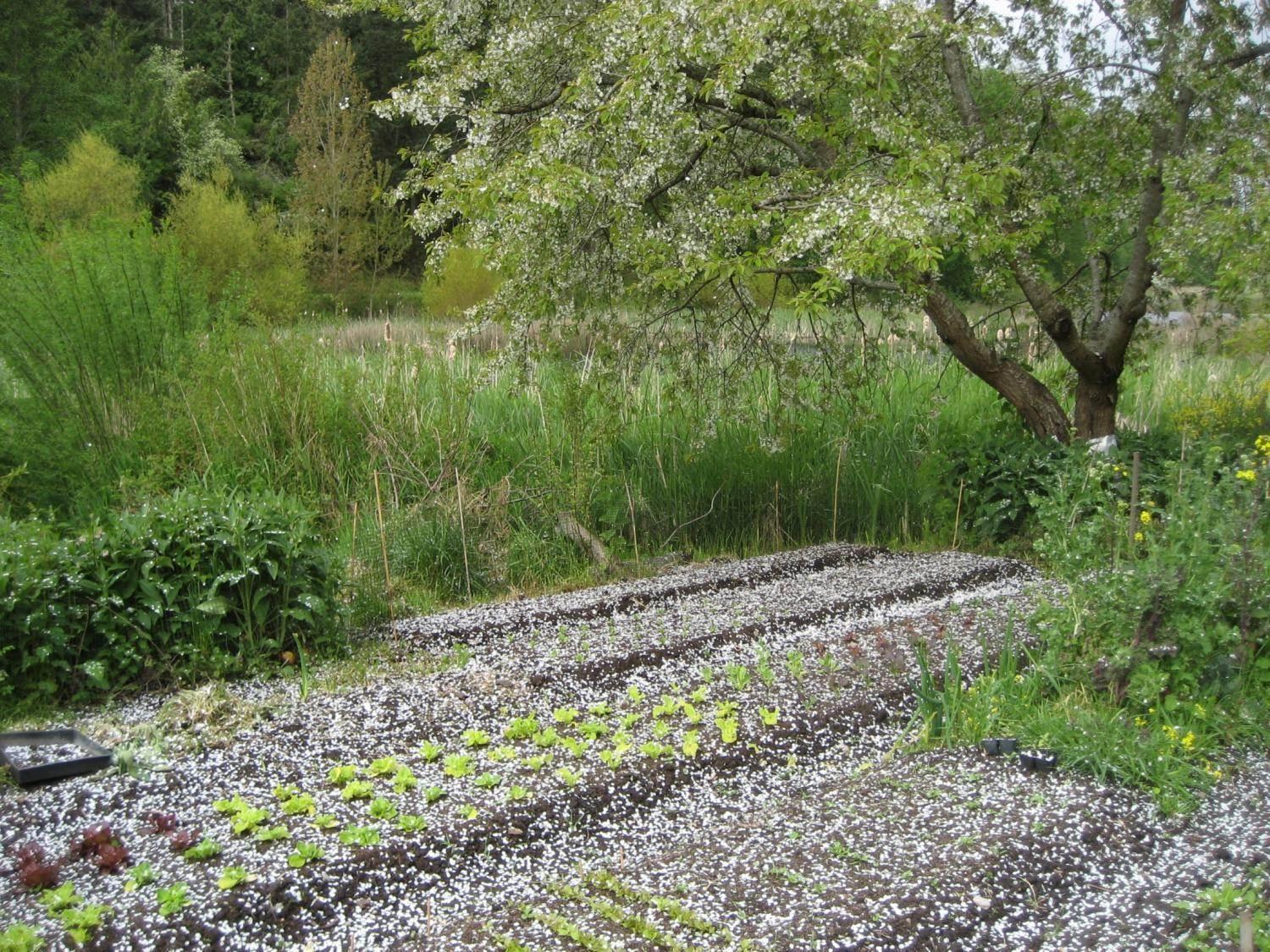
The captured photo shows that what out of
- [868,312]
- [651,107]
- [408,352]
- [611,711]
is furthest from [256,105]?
[611,711]

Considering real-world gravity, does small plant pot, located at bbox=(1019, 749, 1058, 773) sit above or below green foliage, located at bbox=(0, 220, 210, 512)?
below

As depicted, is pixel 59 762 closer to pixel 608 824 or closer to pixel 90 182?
pixel 608 824

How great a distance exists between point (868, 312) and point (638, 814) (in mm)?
11523

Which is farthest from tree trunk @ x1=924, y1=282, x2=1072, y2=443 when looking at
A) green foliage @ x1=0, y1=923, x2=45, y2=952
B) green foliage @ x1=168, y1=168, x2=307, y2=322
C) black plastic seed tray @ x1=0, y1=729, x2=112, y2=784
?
green foliage @ x1=168, y1=168, x2=307, y2=322

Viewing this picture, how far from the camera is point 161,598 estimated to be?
4.21 meters

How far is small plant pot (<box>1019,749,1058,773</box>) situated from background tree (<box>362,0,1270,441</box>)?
2.06 meters

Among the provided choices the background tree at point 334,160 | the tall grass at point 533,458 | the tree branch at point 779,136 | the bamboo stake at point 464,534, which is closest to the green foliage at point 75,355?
the tall grass at point 533,458

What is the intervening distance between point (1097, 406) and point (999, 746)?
3.81 metres

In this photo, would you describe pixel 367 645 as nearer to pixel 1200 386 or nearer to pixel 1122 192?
pixel 1122 192

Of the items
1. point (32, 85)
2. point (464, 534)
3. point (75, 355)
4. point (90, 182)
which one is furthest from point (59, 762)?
point (32, 85)

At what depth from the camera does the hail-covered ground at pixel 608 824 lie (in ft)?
8.41

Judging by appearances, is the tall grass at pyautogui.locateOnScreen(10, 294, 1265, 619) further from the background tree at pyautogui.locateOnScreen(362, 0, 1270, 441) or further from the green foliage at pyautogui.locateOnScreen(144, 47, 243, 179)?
the green foliage at pyautogui.locateOnScreen(144, 47, 243, 179)

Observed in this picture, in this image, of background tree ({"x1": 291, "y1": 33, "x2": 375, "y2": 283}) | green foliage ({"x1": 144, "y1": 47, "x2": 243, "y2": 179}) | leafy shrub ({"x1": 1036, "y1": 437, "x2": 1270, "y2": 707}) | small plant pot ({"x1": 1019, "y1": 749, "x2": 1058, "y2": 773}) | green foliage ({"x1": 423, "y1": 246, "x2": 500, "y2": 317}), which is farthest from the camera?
green foliage ({"x1": 144, "y1": 47, "x2": 243, "y2": 179})

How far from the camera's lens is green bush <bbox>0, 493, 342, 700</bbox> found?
4000mm
